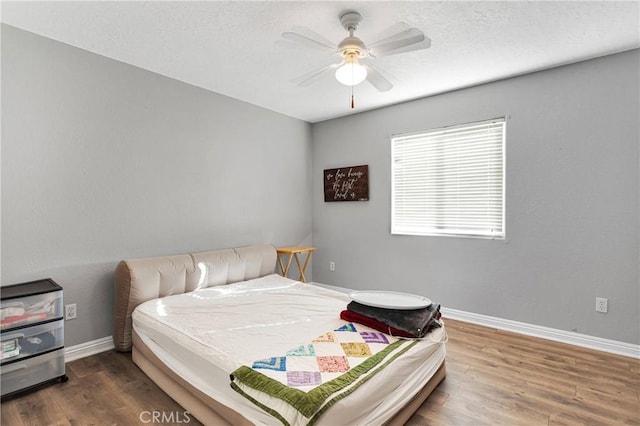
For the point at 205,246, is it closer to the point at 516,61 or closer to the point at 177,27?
the point at 177,27

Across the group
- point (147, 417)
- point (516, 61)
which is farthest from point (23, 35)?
point (516, 61)

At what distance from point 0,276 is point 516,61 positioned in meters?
4.34

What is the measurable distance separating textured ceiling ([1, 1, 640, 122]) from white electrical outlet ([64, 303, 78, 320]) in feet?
6.79

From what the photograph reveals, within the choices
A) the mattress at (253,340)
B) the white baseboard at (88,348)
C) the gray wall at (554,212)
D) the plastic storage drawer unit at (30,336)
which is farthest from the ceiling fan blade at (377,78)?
the white baseboard at (88,348)

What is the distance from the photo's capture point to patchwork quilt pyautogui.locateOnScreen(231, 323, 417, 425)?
1.27 meters

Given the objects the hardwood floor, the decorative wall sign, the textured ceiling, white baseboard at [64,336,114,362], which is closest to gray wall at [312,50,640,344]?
the textured ceiling

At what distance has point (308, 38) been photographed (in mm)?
1872

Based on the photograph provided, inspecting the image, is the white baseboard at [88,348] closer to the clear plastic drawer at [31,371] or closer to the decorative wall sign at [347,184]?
the clear plastic drawer at [31,371]

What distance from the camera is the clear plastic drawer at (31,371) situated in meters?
1.97

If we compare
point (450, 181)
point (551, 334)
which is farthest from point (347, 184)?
point (551, 334)

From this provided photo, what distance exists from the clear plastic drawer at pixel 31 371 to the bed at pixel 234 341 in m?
0.44

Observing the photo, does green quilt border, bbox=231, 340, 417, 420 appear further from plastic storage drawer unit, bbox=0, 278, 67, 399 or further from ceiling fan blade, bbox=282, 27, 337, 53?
ceiling fan blade, bbox=282, 27, 337, 53

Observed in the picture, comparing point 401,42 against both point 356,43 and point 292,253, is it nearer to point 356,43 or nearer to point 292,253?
point 356,43

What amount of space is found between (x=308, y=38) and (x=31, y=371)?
2819 millimetres
